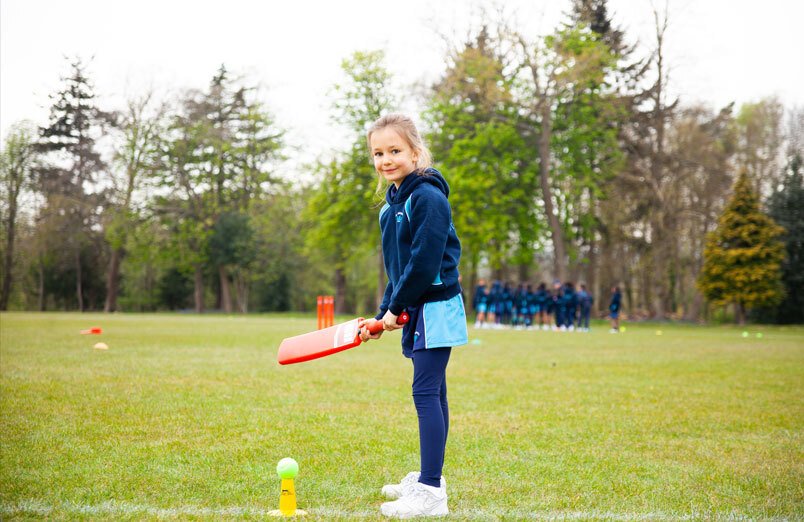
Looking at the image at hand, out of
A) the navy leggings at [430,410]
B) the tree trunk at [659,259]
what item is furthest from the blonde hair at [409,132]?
the tree trunk at [659,259]

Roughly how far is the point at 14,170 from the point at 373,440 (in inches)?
1909

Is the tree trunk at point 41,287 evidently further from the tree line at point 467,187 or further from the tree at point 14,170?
the tree at point 14,170

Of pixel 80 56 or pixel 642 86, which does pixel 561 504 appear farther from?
pixel 80 56

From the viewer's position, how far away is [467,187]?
114 ft

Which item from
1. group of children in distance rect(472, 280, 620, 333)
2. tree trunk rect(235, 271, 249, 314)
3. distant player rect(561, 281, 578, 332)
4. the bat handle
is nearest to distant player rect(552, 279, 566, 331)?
group of children in distance rect(472, 280, 620, 333)

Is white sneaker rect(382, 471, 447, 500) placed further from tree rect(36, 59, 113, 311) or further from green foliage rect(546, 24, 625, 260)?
tree rect(36, 59, 113, 311)

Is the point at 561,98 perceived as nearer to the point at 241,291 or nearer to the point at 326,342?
the point at 241,291

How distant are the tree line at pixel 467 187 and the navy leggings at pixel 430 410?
96.4 ft

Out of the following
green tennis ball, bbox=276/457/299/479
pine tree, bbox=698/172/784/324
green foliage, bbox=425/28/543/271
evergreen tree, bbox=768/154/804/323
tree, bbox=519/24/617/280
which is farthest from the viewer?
evergreen tree, bbox=768/154/804/323

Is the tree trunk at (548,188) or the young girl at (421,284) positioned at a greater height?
the tree trunk at (548,188)

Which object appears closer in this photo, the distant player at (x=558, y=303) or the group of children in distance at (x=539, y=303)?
the group of children in distance at (x=539, y=303)

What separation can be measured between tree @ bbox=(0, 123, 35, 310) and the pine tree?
42937mm

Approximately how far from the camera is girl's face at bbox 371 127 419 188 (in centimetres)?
407

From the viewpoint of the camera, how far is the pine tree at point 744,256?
110 feet
